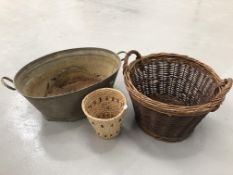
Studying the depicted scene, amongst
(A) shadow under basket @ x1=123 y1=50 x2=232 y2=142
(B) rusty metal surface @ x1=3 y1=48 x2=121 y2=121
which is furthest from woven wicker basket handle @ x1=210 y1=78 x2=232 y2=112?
(B) rusty metal surface @ x1=3 y1=48 x2=121 y2=121

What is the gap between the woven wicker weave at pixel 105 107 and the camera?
4.19ft

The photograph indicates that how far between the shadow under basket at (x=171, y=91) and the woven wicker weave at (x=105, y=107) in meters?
0.11

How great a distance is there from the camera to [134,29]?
2.38m

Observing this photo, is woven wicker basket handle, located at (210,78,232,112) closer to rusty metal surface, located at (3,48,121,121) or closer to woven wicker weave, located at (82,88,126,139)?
woven wicker weave, located at (82,88,126,139)

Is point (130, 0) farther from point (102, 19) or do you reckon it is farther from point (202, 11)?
point (202, 11)

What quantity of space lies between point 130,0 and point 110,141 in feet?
6.82

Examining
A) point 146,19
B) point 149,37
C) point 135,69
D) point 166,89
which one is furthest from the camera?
point 146,19

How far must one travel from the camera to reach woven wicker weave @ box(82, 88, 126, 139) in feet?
4.19

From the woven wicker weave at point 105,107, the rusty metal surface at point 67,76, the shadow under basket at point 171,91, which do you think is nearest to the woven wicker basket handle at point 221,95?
the shadow under basket at point 171,91

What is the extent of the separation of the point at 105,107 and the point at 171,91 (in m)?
0.43

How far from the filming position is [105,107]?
1430mm

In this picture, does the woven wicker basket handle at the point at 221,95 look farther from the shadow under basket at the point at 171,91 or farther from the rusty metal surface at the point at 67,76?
the rusty metal surface at the point at 67,76

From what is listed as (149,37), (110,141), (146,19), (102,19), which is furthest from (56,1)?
(110,141)

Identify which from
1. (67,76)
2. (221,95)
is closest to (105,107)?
(67,76)
